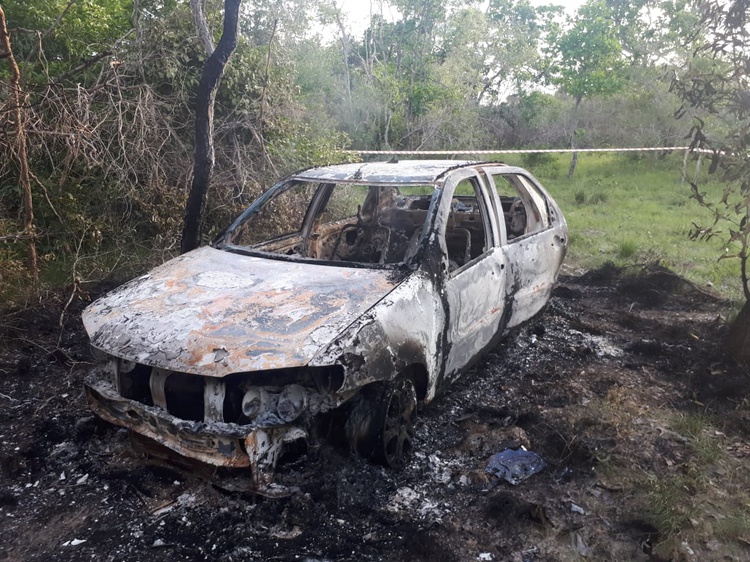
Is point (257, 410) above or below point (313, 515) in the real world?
above

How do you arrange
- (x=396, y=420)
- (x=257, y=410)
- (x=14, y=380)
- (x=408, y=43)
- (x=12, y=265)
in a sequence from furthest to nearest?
(x=408, y=43), (x=12, y=265), (x=14, y=380), (x=396, y=420), (x=257, y=410)

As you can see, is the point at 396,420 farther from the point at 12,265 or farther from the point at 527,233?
the point at 12,265

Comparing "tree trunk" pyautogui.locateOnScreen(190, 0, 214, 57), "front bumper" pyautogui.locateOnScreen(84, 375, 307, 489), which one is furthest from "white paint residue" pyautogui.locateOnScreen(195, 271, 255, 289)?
"tree trunk" pyautogui.locateOnScreen(190, 0, 214, 57)

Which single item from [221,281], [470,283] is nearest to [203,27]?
[221,281]

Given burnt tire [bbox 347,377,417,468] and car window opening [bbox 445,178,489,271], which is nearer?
burnt tire [bbox 347,377,417,468]

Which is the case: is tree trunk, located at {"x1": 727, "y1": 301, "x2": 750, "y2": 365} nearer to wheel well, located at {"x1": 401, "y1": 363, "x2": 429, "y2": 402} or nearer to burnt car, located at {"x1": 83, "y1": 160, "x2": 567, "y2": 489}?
burnt car, located at {"x1": 83, "y1": 160, "x2": 567, "y2": 489}

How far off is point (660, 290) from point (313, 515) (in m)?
5.17

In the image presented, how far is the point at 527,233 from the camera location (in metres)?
4.85

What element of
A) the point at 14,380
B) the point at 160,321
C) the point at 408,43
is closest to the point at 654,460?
the point at 160,321

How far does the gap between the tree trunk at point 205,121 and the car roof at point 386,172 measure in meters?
1.61

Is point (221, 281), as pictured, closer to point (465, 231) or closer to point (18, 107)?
point (465, 231)

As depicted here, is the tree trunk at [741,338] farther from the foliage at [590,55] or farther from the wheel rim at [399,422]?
the foliage at [590,55]

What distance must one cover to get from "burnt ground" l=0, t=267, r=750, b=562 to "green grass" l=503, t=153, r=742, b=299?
4.68 ft

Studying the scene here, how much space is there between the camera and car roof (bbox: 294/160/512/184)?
3945 mm
